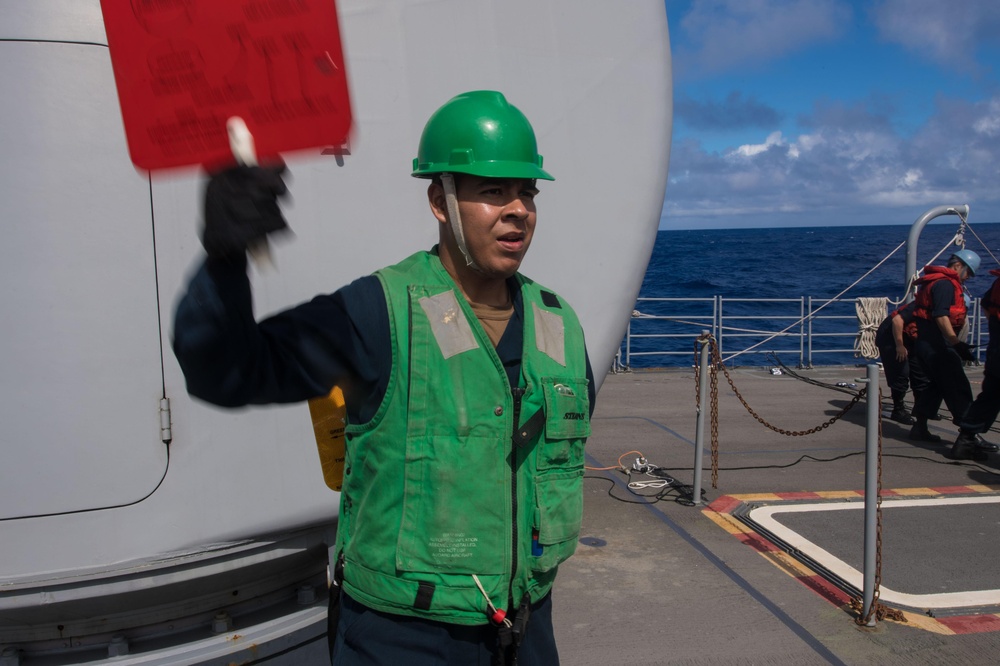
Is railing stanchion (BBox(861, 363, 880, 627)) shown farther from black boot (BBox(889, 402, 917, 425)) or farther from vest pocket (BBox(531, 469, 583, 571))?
black boot (BBox(889, 402, 917, 425))

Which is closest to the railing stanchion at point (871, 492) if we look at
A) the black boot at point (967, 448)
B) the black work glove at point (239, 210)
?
the black work glove at point (239, 210)

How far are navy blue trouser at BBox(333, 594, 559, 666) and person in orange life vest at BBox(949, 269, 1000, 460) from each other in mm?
6390

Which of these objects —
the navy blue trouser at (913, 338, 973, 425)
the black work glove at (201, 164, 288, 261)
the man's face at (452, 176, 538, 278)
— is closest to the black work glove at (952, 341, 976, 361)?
the navy blue trouser at (913, 338, 973, 425)

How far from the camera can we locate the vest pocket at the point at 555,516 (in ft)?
5.63

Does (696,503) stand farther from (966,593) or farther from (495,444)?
(495,444)

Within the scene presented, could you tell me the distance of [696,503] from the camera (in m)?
5.77

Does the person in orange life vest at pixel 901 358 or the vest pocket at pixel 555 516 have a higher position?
the vest pocket at pixel 555 516

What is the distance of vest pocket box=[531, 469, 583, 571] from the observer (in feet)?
5.63

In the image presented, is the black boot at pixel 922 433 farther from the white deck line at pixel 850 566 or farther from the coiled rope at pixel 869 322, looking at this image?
the coiled rope at pixel 869 322

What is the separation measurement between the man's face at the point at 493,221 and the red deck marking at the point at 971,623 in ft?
11.3

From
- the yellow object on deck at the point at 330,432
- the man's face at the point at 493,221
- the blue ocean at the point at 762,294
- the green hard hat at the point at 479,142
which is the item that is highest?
the green hard hat at the point at 479,142

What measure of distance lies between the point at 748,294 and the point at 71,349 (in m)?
47.2

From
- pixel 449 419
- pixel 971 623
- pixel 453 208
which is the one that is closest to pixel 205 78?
pixel 453 208

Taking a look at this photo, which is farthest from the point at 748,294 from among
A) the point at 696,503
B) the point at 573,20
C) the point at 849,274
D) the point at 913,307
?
the point at 573,20
